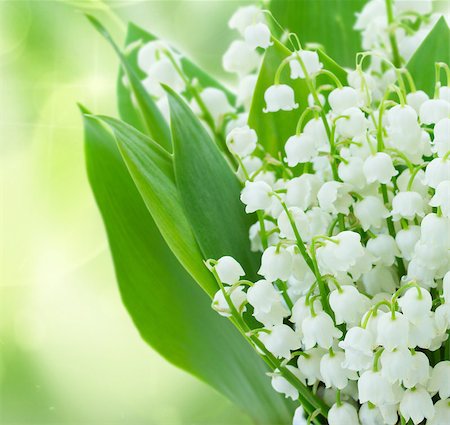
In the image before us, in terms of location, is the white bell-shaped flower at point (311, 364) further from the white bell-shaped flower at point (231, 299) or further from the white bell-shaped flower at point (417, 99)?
the white bell-shaped flower at point (417, 99)

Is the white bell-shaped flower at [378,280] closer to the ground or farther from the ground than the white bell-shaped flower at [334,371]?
farther from the ground

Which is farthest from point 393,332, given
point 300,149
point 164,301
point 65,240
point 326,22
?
point 65,240

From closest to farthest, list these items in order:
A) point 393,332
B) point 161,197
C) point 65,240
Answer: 1. point 393,332
2. point 161,197
3. point 65,240

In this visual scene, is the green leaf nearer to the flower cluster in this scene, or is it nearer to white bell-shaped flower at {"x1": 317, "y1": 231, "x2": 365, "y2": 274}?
the flower cluster

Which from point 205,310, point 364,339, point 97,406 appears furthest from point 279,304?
point 97,406

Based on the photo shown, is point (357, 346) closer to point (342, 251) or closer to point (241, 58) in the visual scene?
point (342, 251)

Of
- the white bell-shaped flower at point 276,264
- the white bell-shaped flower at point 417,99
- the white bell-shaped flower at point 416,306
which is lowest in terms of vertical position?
the white bell-shaped flower at point 416,306

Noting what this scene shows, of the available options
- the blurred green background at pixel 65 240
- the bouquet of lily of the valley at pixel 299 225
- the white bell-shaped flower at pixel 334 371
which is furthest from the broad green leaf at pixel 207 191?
the blurred green background at pixel 65 240
